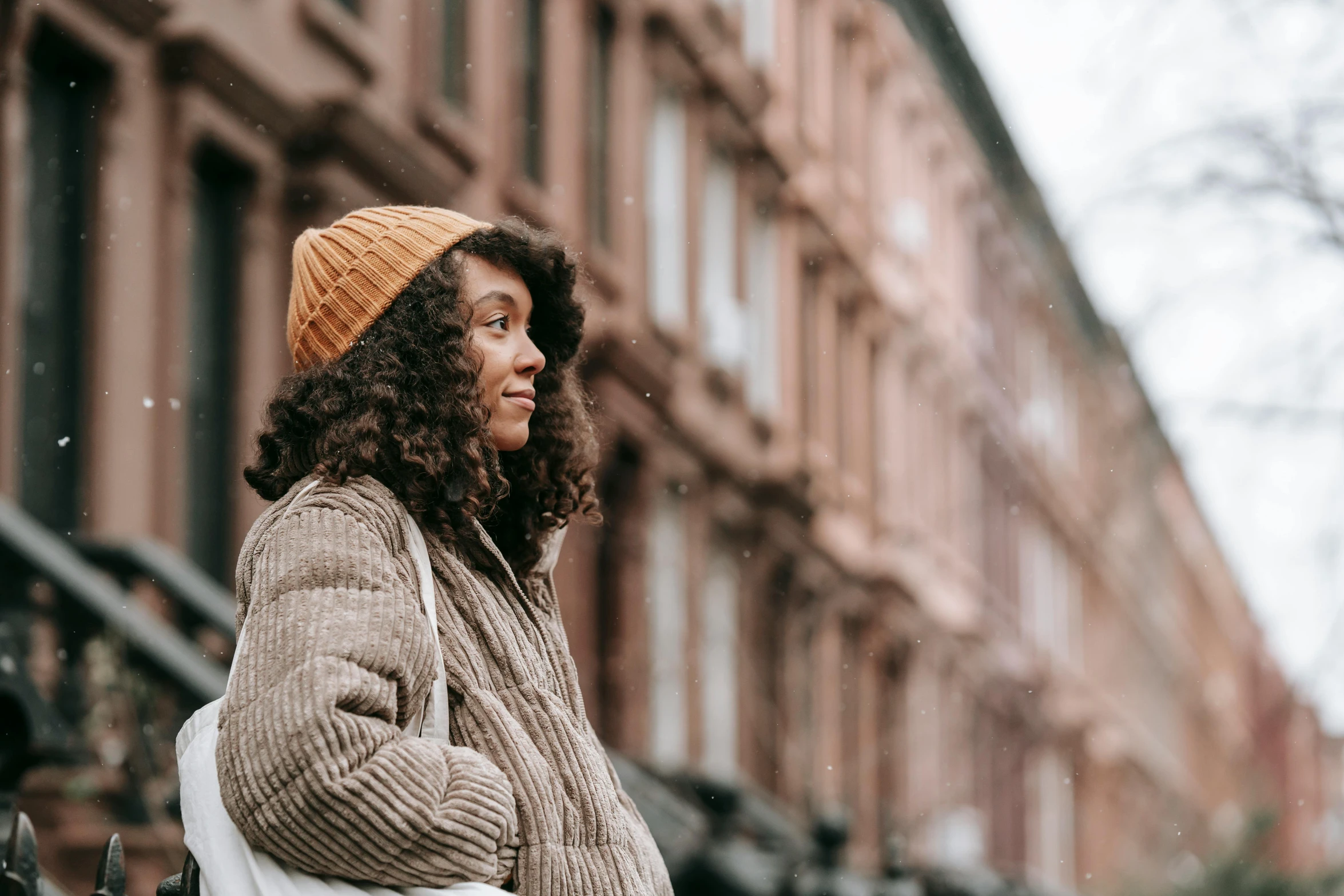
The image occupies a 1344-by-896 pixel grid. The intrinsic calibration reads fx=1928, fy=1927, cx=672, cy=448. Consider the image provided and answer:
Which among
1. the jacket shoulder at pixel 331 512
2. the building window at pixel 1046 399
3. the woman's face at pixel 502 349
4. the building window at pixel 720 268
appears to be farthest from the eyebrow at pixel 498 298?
the building window at pixel 1046 399

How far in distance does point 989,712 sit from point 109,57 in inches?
959

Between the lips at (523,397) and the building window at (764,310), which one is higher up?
the building window at (764,310)

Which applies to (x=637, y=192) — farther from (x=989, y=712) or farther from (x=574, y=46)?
(x=989, y=712)

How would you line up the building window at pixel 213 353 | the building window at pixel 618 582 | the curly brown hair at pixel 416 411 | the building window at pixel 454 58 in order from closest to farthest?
the curly brown hair at pixel 416 411, the building window at pixel 213 353, the building window at pixel 454 58, the building window at pixel 618 582

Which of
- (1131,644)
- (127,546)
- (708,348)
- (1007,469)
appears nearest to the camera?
(127,546)

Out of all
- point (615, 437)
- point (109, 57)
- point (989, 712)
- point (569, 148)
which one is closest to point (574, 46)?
point (569, 148)

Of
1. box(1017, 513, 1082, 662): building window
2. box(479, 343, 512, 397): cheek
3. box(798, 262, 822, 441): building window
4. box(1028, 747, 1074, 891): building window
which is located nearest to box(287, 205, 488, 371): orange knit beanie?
box(479, 343, 512, 397): cheek

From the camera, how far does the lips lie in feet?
8.95

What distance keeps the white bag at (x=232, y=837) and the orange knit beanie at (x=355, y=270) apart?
0.44m

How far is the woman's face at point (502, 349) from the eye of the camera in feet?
8.86

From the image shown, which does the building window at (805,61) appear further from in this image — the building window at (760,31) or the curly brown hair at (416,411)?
the curly brown hair at (416,411)

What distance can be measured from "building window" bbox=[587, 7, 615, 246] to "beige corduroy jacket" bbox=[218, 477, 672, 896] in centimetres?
1357

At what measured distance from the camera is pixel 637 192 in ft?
55.9

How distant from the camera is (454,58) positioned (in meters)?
13.4
